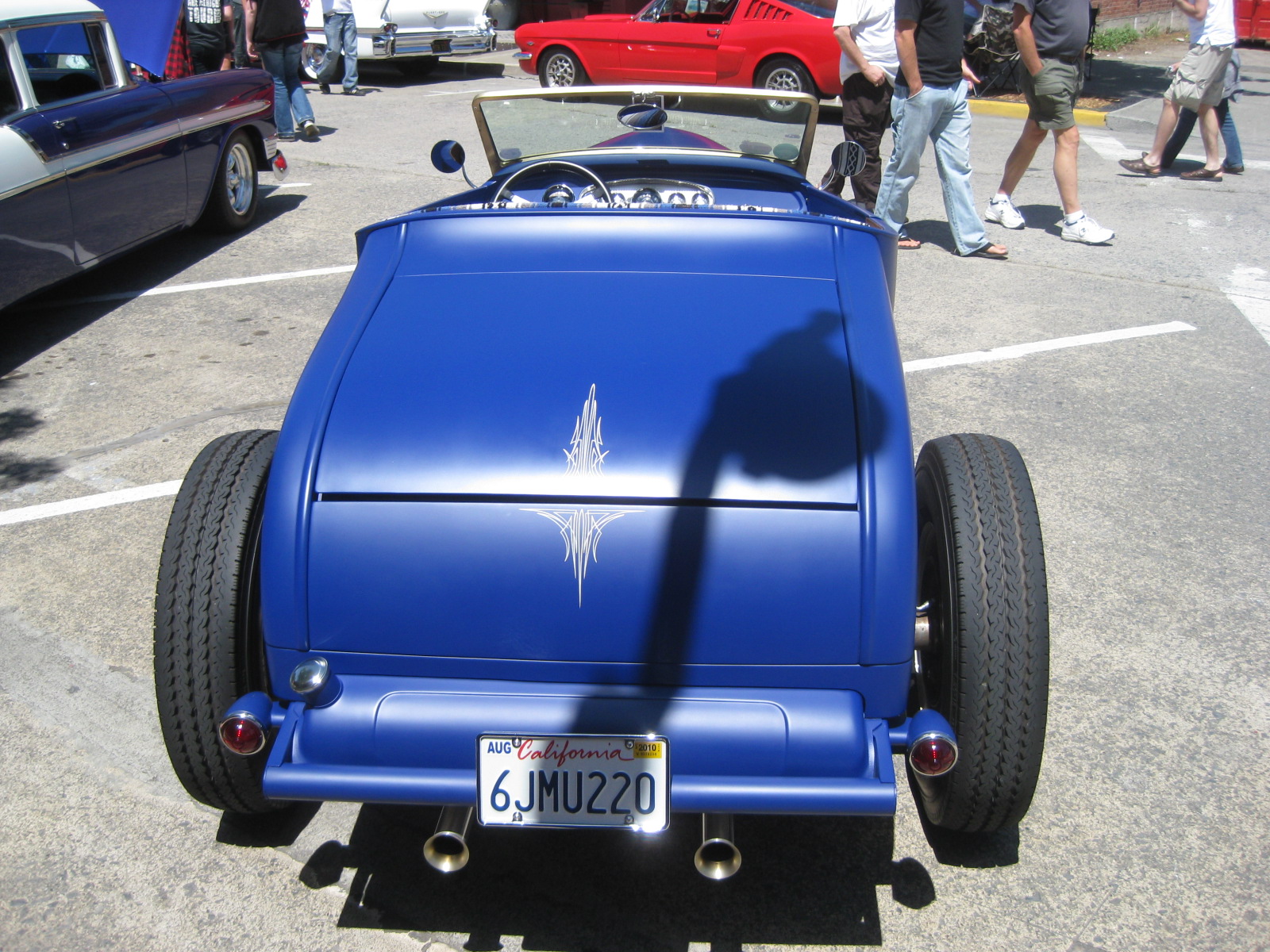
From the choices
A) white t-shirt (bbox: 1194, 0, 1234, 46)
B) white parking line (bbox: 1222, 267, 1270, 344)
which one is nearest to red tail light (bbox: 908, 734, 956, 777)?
white parking line (bbox: 1222, 267, 1270, 344)

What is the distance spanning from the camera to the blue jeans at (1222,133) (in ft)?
28.8

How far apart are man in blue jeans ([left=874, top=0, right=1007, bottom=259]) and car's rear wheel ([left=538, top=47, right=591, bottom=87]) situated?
7.21 meters

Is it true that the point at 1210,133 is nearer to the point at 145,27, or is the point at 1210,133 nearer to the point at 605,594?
the point at 145,27

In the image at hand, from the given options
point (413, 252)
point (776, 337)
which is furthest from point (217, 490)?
point (776, 337)

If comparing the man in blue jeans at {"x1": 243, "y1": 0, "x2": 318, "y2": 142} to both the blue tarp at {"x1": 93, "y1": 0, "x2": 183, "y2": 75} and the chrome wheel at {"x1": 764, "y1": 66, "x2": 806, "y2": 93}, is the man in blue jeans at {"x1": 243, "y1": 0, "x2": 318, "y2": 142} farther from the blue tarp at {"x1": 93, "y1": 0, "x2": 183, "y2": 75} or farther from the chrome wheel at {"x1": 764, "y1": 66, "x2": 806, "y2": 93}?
the chrome wheel at {"x1": 764, "y1": 66, "x2": 806, "y2": 93}

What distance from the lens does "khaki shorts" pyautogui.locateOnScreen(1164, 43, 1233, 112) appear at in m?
8.08

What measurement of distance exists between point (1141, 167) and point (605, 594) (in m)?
8.80

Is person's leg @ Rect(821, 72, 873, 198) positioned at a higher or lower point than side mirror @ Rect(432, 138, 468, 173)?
lower

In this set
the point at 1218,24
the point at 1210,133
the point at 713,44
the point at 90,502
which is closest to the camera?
the point at 90,502

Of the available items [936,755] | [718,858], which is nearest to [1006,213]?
[936,755]

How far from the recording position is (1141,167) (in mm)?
9125

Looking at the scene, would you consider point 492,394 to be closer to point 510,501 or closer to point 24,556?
point 510,501

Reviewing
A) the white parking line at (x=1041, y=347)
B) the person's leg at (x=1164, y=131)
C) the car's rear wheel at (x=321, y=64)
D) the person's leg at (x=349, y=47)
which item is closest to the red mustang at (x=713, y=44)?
the person's leg at (x=349, y=47)

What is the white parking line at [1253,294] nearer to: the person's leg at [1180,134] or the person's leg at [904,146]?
the person's leg at [904,146]
